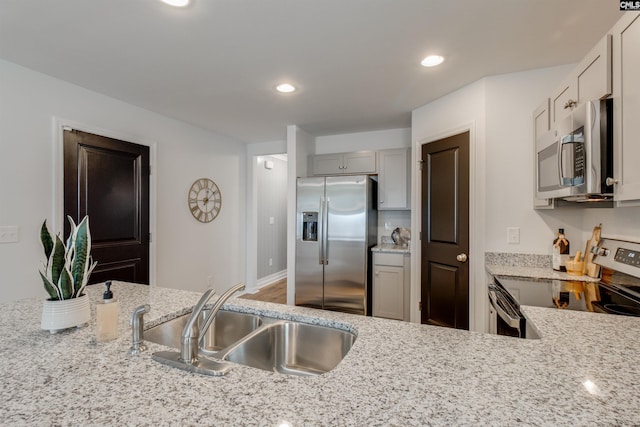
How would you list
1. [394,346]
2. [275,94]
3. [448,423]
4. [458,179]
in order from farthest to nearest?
[275,94] → [458,179] → [394,346] → [448,423]

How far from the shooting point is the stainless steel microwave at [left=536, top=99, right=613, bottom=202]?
50.8 inches

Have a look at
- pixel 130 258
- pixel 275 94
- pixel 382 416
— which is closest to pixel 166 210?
pixel 130 258

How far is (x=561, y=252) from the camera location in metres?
2.07

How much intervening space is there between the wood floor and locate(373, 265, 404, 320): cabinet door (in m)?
1.48

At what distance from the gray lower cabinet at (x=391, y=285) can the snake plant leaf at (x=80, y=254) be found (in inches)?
109

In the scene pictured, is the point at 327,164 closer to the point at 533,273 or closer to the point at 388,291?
the point at 388,291

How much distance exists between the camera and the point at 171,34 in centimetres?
181

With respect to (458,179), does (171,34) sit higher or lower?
higher

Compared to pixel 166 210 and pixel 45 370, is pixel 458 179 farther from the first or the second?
pixel 166 210

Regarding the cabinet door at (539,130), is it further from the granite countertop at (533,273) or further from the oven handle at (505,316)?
the oven handle at (505,316)

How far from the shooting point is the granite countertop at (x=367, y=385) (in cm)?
62

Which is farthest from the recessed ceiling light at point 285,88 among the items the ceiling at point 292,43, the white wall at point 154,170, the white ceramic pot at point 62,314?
the white ceramic pot at point 62,314

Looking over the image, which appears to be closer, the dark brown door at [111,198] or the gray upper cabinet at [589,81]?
the gray upper cabinet at [589,81]

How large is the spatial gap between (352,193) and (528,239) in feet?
5.58
